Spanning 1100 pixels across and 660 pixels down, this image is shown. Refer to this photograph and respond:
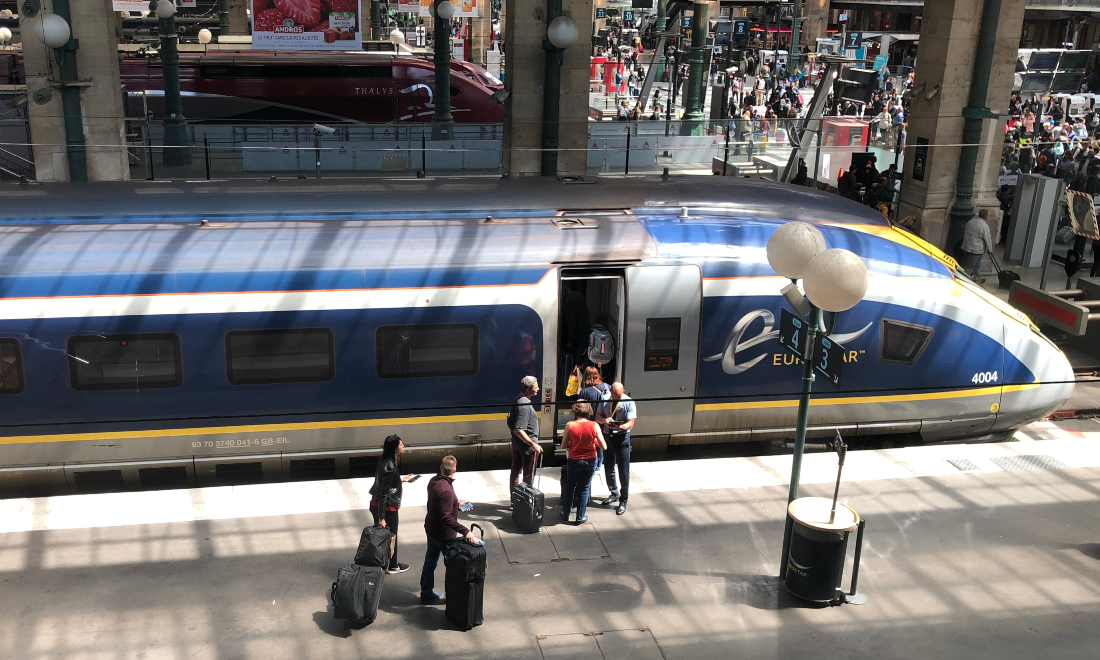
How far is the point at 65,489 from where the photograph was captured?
11016 mm

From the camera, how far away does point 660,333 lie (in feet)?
37.8

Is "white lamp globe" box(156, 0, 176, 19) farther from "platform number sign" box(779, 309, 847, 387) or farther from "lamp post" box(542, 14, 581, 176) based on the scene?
"platform number sign" box(779, 309, 847, 387)

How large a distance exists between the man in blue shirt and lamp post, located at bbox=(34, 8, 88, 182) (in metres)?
11.7

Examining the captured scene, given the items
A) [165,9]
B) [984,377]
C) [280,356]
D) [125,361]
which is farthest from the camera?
[165,9]

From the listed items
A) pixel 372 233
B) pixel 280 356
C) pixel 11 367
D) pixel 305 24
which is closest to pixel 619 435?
pixel 372 233

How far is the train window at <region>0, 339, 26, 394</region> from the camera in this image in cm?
1029

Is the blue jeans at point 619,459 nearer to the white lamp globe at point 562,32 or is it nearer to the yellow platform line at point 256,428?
the yellow platform line at point 256,428

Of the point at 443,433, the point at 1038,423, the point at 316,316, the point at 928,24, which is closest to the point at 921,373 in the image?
the point at 1038,423

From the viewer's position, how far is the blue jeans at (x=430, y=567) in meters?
8.49

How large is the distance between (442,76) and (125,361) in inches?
737

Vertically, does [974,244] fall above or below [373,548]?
above

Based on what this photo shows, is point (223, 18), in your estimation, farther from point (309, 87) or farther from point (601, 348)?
point (601, 348)

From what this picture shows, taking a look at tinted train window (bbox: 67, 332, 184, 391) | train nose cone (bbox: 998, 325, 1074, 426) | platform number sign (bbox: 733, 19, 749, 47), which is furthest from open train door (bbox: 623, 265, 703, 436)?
platform number sign (bbox: 733, 19, 749, 47)

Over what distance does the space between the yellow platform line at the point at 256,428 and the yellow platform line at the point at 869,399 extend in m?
2.64
